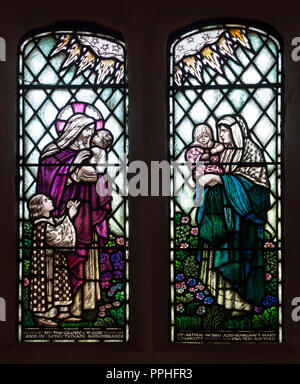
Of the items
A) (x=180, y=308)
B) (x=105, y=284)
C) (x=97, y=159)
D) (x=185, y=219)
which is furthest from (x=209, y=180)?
(x=105, y=284)

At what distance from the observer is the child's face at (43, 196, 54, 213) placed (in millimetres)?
5770

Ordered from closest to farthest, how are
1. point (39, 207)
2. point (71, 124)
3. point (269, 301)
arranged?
point (269, 301) → point (39, 207) → point (71, 124)

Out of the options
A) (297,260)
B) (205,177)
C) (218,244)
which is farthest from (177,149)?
(297,260)

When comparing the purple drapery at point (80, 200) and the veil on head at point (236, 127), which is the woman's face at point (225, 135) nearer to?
the veil on head at point (236, 127)

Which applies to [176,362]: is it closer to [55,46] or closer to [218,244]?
[218,244]

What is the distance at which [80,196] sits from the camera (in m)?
5.80

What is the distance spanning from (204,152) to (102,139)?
0.75 m

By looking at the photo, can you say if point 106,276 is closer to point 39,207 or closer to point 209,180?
point 39,207

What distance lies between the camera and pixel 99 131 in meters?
5.86

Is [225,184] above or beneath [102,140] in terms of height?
beneath

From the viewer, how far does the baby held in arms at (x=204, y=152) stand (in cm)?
577

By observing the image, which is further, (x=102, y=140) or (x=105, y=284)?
(x=102, y=140)

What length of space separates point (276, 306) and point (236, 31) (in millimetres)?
2032

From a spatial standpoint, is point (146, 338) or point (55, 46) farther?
point (55, 46)
